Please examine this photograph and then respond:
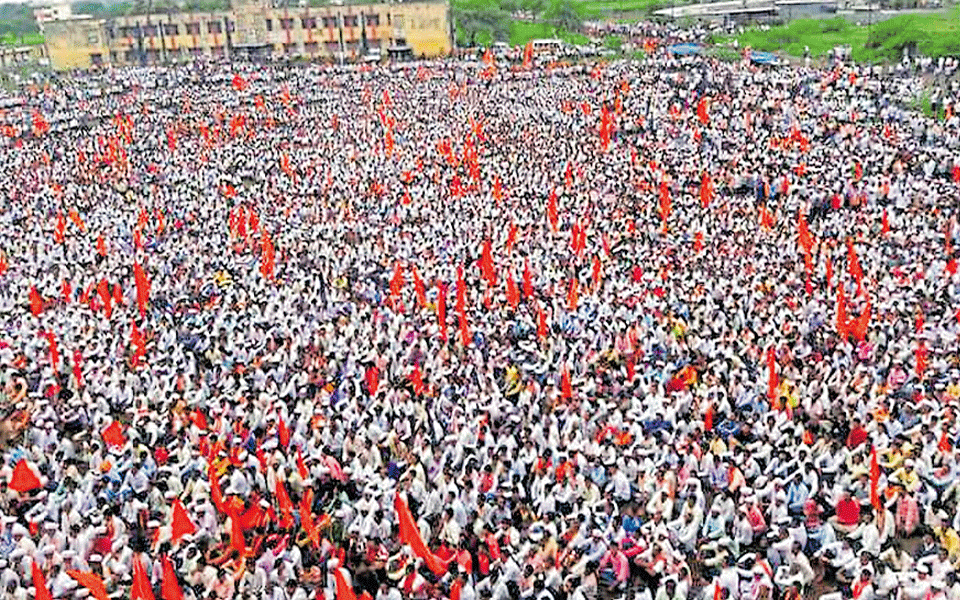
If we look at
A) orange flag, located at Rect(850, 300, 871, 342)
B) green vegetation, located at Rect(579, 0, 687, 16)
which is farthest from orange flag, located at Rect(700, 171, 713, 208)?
green vegetation, located at Rect(579, 0, 687, 16)

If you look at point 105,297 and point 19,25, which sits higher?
point 19,25

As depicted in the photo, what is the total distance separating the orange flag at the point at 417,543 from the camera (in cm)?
800

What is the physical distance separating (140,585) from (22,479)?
2502mm

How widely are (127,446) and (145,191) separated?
13.4 meters

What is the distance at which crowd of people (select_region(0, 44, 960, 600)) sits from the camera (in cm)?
808

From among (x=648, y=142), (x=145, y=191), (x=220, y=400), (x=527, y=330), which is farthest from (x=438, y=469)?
(x=648, y=142)

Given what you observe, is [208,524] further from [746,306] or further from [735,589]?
[746,306]

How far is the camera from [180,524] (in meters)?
8.40

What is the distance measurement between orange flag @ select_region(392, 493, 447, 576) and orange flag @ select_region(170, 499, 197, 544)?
6.50 feet

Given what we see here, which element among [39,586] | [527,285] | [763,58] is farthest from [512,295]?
[763,58]

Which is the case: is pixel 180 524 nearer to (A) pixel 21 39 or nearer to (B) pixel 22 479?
(B) pixel 22 479

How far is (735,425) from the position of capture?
9.95 meters

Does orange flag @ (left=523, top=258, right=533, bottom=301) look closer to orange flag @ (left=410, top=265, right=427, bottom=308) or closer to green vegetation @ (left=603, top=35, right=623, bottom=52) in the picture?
orange flag @ (left=410, top=265, right=427, bottom=308)

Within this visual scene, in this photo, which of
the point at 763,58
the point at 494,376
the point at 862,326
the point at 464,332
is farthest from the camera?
the point at 763,58
